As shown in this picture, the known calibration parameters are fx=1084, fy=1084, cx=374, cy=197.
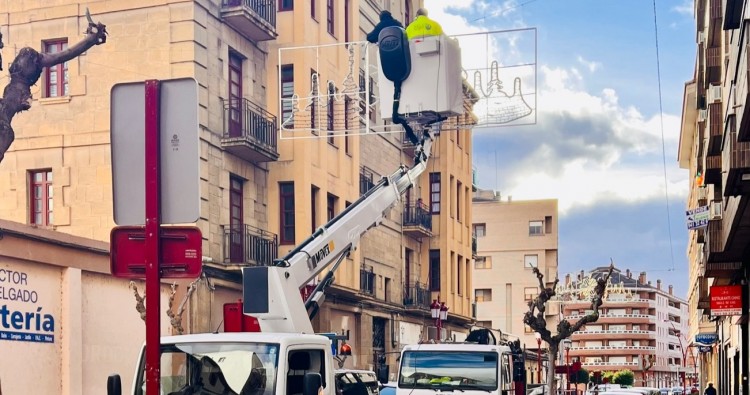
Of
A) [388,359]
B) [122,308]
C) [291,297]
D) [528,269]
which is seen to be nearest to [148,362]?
[291,297]

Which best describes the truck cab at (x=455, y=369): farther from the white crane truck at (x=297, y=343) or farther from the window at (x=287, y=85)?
the window at (x=287, y=85)

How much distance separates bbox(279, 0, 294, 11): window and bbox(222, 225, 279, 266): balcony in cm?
678

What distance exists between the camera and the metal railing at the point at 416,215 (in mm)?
45281

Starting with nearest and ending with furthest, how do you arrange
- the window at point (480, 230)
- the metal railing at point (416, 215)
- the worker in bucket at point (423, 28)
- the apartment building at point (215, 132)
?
the worker in bucket at point (423, 28), the apartment building at point (215, 132), the metal railing at point (416, 215), the window at point (480, 230)

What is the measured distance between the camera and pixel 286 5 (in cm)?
3228

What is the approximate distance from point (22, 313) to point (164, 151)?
1583 centimetres

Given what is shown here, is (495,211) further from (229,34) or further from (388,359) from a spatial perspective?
(229,34)

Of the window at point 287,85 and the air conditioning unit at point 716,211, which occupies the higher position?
the window at point 287,85

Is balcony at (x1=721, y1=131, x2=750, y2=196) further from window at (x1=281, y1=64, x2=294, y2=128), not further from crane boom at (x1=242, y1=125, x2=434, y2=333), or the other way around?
window at (x1=281, y1=64, x2=294, y2=128)

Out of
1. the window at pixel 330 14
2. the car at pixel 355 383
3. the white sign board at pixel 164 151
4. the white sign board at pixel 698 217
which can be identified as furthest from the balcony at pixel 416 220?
the white sign board at pixel 164 151

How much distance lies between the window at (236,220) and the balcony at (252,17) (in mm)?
4051

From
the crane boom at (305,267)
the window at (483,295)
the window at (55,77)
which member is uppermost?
the window at (55,77)

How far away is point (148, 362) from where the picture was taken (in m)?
6.09

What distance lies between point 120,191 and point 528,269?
86.0m
